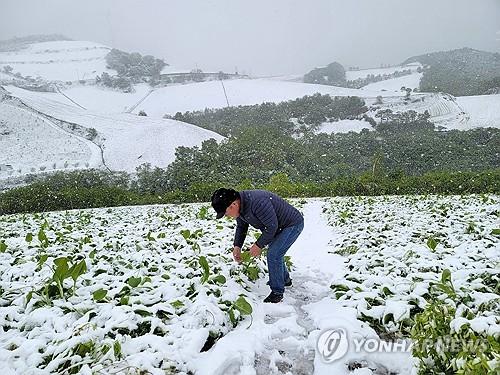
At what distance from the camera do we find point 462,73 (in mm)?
111625

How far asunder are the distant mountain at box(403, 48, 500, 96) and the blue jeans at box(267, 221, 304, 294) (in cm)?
10317

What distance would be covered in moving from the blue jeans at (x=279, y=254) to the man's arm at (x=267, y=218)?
27cm

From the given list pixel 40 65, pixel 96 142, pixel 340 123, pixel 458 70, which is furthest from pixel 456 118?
pixel 40 65

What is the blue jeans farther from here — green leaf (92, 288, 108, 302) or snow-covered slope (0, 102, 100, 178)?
snow-covered slope (0, 102, 100, 178)

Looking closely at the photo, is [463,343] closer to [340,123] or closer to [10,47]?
[340,123]

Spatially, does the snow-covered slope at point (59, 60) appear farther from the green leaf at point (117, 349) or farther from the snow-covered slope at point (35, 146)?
the green leaf at point (117, 349)

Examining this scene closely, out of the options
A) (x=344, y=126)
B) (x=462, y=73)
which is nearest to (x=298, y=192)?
(x=344, y=126)

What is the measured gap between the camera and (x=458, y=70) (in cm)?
11862

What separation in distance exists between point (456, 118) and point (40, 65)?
15115 cm

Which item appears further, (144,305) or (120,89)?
(120,89)

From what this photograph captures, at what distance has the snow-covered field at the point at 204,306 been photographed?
9.53 ft

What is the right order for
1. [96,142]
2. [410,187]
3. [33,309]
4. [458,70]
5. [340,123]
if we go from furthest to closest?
[458,70]
[340,123]
[96,142]
[410,187]
[33,309]

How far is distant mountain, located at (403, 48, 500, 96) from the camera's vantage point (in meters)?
90.1

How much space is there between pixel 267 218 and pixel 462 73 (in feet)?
447
